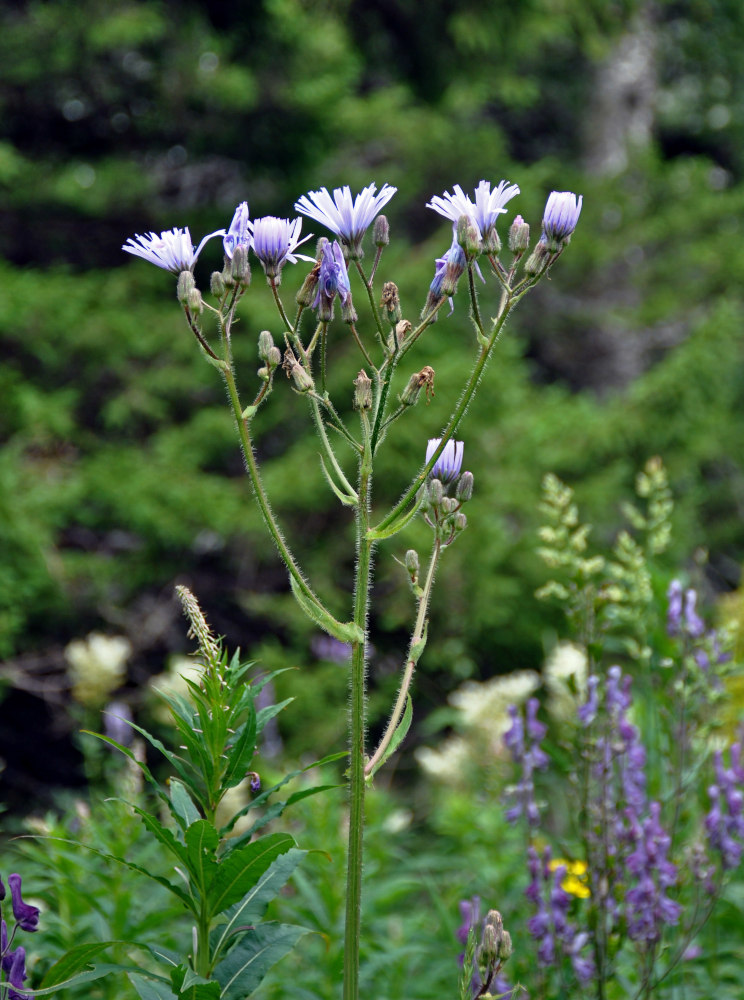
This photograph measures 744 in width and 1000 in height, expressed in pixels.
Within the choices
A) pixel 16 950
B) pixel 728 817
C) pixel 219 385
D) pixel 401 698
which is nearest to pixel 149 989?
pixel 16 950

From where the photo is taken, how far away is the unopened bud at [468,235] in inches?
58.3

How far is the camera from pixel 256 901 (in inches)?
59.0

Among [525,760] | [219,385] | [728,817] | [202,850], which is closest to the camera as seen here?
[202,850]

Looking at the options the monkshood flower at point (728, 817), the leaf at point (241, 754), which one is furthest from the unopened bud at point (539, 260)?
the monkshood flower at point (728, 817)

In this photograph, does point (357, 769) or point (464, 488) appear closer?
point (357, 769)

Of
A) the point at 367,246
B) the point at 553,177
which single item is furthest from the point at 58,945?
the point at 553,177

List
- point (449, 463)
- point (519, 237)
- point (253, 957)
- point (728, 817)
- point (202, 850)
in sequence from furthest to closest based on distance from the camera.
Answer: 1. point (728, 817)
2. point (449, 463)
3. point (519, 237)
4. point (253, 957)
5. point (202, 850)

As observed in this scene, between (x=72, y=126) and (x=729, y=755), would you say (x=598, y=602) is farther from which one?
(x=72, y=126)

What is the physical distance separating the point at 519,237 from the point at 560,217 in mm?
84

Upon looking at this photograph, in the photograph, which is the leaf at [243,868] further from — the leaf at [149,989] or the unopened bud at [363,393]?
the unopened bud at [363,393]

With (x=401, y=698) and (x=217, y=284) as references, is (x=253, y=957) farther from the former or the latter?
(x=217, y=284)

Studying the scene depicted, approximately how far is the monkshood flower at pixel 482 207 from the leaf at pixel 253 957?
109cm

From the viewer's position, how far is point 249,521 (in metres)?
5.47

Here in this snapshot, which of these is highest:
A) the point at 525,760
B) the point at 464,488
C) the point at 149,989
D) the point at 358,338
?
the point at 358,338
